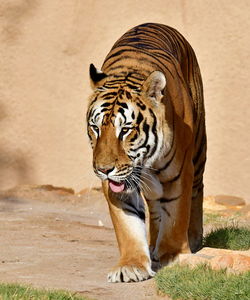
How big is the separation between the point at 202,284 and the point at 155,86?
1.27 meters

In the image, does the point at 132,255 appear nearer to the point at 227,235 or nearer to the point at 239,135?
the point at 227,235

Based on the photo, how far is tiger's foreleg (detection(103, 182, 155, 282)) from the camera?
17.0 feet

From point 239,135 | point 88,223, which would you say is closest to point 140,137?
point 88,223

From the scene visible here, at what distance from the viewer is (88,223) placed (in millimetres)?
8617

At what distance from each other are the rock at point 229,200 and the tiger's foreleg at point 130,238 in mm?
4498

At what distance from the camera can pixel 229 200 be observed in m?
10.0

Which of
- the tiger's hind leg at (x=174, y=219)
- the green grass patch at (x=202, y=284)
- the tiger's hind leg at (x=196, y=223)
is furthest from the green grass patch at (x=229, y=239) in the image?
the green grass patch at (x=202, y=284)

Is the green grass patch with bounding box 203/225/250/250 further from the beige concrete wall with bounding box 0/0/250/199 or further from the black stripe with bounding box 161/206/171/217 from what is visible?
the beige concrete wall with bounding box 0/0/250/199

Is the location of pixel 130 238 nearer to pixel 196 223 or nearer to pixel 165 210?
Answer: pixel 165 210

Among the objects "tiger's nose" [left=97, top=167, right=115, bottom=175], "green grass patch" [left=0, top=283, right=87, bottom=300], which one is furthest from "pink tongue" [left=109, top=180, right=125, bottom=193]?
"green grass patch" [left=0, top=283, right=87, bottom=300]

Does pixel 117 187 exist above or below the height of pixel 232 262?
above

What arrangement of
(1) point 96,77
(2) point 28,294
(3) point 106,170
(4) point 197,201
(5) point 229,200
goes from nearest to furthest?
(2) point 28,294
(3) point 106,170
(1) point 96,77
(4) point 197,201
(5) point 229,200

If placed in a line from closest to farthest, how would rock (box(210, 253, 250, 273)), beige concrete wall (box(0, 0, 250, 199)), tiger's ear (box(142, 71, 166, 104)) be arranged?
rock (box(210, 253, 250, 273)), tiger's ear (box(142, 71, 166, 104)), beige concrete wall (box(0, 0, 250, 199))

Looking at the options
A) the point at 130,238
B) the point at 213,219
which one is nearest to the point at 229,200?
the point at 213,219
